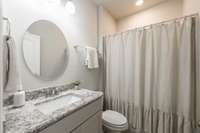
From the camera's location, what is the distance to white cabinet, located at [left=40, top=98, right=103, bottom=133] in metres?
0.95

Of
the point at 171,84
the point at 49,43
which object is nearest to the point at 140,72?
the point at 171,84

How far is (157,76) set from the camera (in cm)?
175

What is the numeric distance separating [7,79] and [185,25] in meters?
2.04

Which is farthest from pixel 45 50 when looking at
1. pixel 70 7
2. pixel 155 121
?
pixel 155 121

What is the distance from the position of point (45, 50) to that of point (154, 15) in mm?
2401

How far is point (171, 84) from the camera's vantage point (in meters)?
1.62

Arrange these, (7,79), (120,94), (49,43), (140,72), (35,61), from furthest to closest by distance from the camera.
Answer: (120,94), (140,72), (49,43), (35,61), (7,79)

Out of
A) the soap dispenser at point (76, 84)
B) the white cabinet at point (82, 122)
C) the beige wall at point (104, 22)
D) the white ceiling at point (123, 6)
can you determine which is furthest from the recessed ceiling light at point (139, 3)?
the white cabinet at point (82, 122)

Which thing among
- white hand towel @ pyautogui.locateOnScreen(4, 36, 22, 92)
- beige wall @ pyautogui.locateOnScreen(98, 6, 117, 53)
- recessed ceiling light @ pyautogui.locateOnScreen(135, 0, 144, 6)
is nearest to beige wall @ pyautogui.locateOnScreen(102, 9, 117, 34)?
beige wall @ pyautogui.locateOnScreen(98, 6, 117, 53)

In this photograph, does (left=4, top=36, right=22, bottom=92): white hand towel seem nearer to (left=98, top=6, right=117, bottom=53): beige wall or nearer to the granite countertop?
the granite countertop

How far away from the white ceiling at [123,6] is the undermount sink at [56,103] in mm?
1953

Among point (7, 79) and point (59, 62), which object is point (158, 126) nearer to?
point (59, 62)

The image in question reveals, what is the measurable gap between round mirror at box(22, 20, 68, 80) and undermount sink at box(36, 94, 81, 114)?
0.32 metres

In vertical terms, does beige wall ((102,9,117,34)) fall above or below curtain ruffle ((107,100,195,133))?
above
